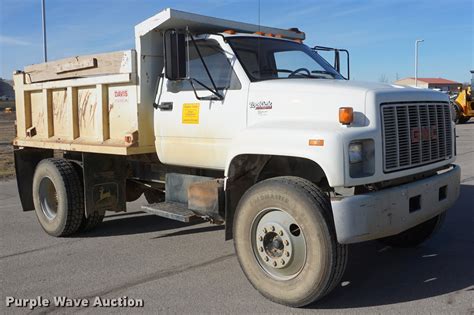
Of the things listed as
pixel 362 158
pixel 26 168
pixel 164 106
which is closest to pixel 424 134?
pixel 362 158

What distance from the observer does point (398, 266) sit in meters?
5.16

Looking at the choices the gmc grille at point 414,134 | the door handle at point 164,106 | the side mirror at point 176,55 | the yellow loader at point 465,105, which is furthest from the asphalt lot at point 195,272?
the yellow loader at point 465,105

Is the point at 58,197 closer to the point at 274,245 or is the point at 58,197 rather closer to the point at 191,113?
the point at 191,113

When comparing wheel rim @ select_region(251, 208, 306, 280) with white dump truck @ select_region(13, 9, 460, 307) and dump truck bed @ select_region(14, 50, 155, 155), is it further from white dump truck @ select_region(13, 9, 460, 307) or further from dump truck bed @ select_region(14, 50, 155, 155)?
dump truck bed @ select_region(14, 50, 155, 155)

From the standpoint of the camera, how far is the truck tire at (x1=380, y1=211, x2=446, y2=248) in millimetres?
5586

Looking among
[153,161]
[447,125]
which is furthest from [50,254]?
[447,125]

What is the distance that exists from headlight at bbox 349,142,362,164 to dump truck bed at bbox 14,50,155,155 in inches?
104

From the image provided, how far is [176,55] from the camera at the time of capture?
16.1 feet

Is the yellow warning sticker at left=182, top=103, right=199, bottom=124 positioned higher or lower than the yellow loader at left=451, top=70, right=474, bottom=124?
lower

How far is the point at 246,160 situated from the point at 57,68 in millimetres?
3500

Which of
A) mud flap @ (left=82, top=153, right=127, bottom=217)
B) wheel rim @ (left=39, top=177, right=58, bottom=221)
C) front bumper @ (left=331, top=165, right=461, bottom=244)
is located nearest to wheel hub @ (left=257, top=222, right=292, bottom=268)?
front bumper @ (left=331, top=165, right=461, bottom=244)

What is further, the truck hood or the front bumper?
the truck hood

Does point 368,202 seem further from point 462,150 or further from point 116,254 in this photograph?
point 462,150

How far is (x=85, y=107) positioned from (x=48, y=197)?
1576 mm
